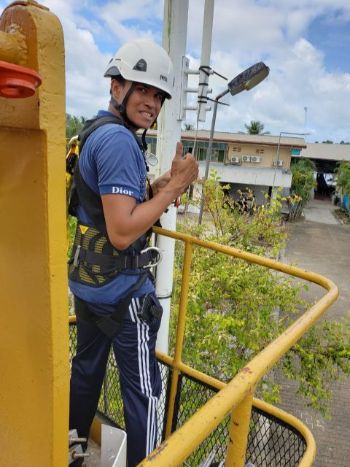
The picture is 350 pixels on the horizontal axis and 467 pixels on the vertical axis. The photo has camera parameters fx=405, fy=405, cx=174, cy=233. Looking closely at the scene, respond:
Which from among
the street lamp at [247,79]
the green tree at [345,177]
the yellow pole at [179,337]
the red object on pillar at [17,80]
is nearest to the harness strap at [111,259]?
the yellow pole at [179,337]

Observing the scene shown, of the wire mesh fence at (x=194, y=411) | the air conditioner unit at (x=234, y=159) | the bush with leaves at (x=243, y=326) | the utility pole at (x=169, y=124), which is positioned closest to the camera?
the wire mesh fence at (x=194, y=411)

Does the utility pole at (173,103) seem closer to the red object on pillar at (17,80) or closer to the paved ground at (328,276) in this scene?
the paved ground at (328,276)

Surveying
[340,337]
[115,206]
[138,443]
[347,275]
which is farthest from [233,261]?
[347,275]

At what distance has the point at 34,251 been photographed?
91 cm

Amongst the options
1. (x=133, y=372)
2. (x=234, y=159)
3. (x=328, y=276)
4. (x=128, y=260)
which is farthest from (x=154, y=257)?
(x=234, y=159)

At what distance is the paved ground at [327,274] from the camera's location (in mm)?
8516

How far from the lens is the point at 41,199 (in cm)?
85

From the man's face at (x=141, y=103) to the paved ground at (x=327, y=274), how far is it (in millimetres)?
4755

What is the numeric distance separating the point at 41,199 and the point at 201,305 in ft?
15.7

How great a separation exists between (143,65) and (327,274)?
59.0 feet

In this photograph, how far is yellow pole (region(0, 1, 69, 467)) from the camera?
2.60 feet

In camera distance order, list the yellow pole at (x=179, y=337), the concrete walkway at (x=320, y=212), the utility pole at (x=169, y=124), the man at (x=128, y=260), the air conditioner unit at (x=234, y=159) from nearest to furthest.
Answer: the man at (x=128, y=260) → the yellow pole at (x=179, y=337) → the utility pole at (x=169, y=124) → the air conditioner unit at (x=234, y=159) → the concrete walkway at (x=320, y=212)

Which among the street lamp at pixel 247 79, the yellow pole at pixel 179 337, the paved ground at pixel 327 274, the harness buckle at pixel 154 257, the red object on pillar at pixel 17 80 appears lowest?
the paved ground at pixel 327 274

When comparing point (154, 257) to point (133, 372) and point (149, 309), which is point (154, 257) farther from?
point (133, 372)
